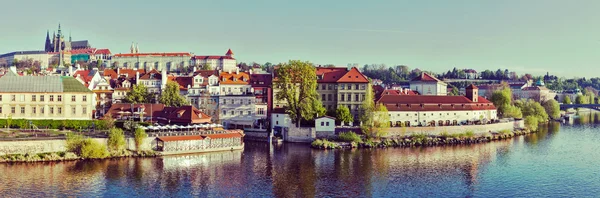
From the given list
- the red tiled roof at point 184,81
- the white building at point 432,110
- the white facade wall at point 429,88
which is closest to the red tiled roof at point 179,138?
the white building at point 432,110

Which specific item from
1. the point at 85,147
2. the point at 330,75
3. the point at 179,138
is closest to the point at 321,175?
the point at 179,138

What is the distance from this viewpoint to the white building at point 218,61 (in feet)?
470

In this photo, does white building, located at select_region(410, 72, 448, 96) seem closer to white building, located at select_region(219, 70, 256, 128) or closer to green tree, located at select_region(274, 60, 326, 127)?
green tree, located at select_region(274, 60, 326, 127)

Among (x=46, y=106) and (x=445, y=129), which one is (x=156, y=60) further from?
(x=445, y=129)

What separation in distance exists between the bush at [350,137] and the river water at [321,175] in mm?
4035

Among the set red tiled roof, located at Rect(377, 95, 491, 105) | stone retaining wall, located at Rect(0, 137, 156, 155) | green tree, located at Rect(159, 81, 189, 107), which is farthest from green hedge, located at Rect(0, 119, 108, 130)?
red tiled roof, located at Rect(377, 95, 491, 105)

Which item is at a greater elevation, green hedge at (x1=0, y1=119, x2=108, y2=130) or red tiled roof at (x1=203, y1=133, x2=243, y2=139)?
green hedge at (x1=0, y1=119, x2=108, y2=130)

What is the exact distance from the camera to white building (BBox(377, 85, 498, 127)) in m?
67.8

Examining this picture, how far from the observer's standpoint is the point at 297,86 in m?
65.9

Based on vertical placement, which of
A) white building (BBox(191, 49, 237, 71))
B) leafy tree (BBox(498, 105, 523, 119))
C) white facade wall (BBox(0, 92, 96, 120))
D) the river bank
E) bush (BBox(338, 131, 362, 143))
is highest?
white building (BBox(191, 49, 237, 71))

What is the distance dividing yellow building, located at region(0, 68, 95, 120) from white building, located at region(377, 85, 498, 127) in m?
34.4

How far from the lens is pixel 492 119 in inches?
2990

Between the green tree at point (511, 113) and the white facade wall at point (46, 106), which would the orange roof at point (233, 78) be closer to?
the white facade wall at point (46, 106)

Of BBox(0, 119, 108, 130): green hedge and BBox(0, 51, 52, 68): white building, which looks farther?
BBox(0, 51, 52, 68): white building
